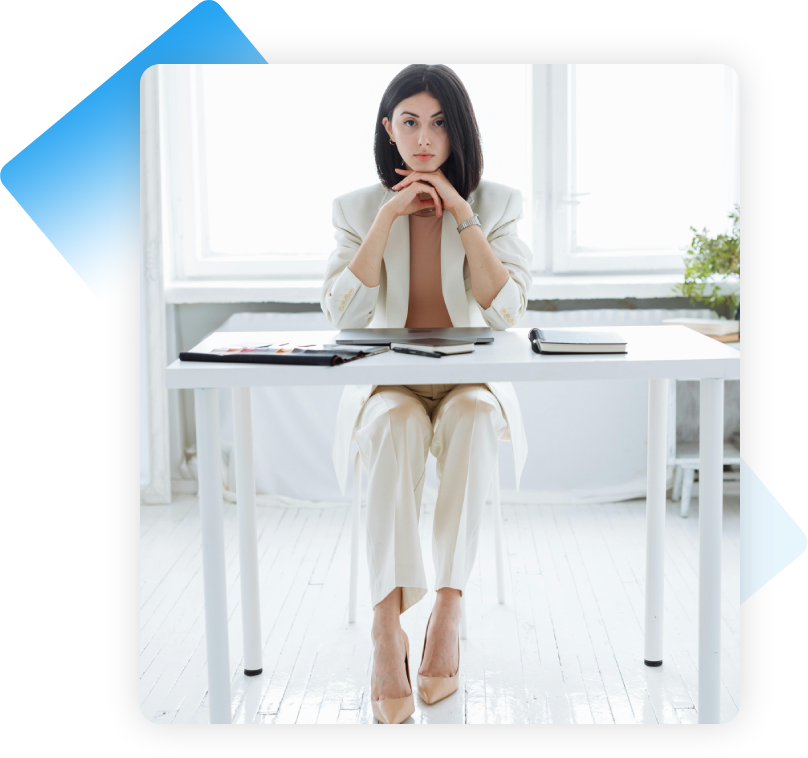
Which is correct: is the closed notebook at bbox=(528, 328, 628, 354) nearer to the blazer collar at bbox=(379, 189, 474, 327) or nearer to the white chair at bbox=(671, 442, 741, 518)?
the blazer collar at bbox=(379, 189, 474, 327)

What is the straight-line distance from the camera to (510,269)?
1.91 meters

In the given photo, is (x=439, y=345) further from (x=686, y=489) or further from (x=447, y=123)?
(x=686, y=489)

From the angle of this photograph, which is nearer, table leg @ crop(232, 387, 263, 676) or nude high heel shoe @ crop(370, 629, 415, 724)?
nude high heel shoe @ crop(370, 629, 415, 724)

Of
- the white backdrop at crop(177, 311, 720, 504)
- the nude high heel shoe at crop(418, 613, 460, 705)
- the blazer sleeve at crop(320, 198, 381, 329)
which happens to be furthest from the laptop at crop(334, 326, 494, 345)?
the white backdrop at crop(177, 311, 720, 504)

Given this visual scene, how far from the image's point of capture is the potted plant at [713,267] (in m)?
2.71

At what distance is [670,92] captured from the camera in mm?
2924

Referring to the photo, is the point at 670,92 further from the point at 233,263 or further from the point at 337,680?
the point at 337,680

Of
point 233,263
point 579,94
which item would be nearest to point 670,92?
point 579,94

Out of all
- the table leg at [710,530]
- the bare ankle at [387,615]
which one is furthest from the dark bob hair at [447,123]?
the bare ankle at [387,615]

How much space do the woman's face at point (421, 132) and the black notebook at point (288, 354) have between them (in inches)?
21.6

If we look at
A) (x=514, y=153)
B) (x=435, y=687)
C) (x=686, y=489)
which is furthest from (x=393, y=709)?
(x=514, y=153)

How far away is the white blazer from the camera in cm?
185

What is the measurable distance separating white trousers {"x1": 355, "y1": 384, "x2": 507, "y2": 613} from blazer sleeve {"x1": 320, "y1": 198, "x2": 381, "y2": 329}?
25 cm

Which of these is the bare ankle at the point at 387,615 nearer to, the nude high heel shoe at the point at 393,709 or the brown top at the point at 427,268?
the nude high heel shoe at the point at 393,709
